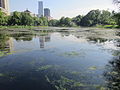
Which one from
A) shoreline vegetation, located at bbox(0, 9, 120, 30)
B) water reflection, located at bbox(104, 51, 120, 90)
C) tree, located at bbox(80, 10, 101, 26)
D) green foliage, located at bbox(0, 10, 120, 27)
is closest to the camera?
water reflection, located at bbox(104, 51, 120, 90)

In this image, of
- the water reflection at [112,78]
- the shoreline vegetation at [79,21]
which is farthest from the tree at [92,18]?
the water reflection at [112,78]

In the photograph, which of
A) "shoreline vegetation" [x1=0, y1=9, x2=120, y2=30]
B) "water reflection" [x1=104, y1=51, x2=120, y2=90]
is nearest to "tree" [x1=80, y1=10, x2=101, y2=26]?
"shoreline vegetation" [x1=0, y1=9, x2=120, y2=30]

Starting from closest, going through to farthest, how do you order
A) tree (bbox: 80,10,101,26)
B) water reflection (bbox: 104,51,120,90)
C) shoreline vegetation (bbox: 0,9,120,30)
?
water reflection (bbox: 104,51,120,90) → shoreline vegetation (bbox: 0,9,120,30) → tree (bbox: 80,10,101,26)

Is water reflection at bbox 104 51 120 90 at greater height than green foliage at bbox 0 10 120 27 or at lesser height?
lesser

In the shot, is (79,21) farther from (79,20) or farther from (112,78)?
(112,78)

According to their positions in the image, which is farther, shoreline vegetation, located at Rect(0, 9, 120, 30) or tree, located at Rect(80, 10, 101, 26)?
tree, located at Rect(80, 10, 101, 26)

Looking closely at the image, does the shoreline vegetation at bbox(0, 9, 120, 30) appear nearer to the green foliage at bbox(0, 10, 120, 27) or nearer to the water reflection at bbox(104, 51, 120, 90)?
the green foliage at bbox(0, 10, 120, 27)

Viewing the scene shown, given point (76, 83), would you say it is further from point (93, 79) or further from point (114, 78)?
point (114, 78)

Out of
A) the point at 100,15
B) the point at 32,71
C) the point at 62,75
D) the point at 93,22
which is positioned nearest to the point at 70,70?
the point at 62,75

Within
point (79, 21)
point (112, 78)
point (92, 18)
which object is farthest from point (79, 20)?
point (112, 78)

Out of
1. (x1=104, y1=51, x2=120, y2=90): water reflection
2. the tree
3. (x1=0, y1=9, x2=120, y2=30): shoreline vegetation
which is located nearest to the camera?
(x1=104, y1=51, x2=120, y2=90): water reflection

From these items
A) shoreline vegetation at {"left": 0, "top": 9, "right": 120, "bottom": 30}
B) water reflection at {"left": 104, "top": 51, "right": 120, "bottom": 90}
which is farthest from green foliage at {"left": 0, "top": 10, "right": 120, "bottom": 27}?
water reflection at {"left": 104, "top": 51, "right": 120, "bottom": 90}

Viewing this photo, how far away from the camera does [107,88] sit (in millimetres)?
5324

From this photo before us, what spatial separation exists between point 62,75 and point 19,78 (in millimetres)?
2501
